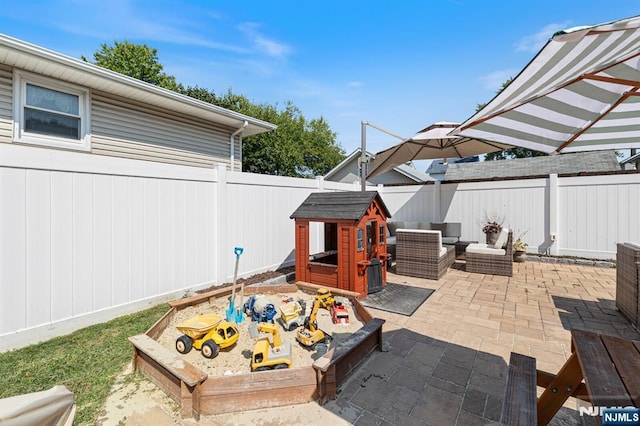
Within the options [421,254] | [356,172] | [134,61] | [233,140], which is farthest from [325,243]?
[134,61]

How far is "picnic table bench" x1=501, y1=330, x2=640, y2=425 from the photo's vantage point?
135cm

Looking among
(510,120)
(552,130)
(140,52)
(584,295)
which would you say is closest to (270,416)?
(510,120)

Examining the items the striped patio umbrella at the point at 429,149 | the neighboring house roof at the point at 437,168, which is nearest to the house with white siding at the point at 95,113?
the striped patio umbrella at the point at 429,149

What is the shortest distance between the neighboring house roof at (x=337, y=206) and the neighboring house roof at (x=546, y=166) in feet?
35.1

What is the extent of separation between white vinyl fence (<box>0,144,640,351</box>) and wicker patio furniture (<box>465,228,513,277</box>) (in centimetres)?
255

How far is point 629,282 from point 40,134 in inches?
375

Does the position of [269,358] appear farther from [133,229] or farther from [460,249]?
[460,249]

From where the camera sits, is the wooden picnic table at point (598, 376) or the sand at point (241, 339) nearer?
the wooden picnic table at point (598, 376)

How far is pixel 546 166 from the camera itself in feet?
45.9

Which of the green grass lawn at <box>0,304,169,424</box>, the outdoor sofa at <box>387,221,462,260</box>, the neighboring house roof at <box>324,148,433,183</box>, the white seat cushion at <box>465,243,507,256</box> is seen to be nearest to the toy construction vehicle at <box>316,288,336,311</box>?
the green grass lawn at <box>0,304,169,424</box>

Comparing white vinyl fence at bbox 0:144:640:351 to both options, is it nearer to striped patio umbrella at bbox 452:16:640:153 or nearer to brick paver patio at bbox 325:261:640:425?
brick paver patio at bbox 325:261:640:425

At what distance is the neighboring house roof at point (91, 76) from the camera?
433 centimetres

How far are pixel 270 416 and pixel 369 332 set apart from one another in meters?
1.19

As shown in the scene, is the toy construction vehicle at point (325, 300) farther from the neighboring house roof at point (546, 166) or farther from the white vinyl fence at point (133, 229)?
the neighboring house roof at point (546, 166)
